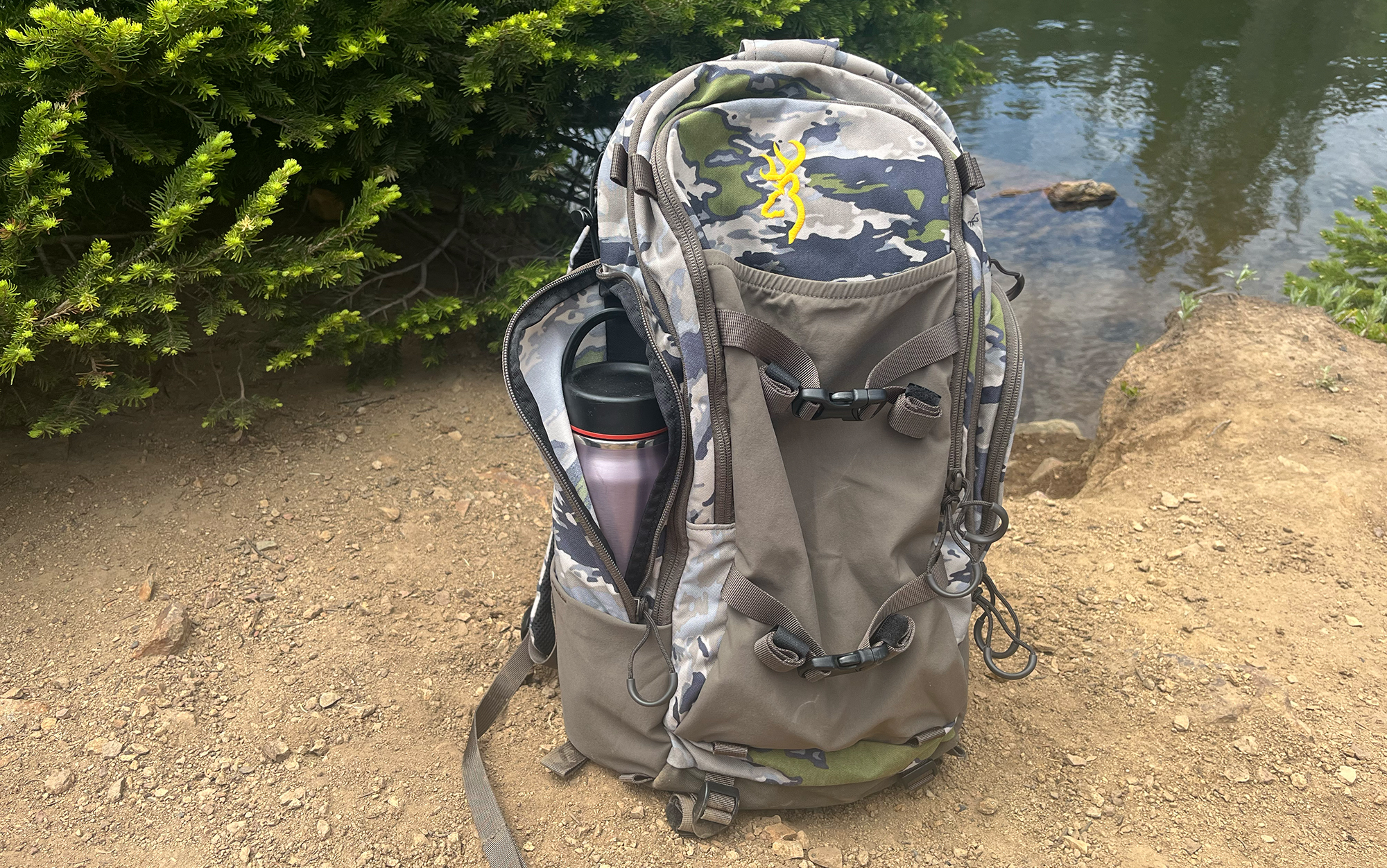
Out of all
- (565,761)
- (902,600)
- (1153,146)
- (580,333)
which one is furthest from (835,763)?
(1153,146)

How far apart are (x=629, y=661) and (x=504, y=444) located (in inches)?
58.6

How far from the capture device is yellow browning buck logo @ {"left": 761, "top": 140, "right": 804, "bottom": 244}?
192cm

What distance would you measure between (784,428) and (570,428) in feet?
1.55

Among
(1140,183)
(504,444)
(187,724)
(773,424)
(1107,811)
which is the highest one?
(773,424)

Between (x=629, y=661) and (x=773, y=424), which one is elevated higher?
(x=773, y=424)

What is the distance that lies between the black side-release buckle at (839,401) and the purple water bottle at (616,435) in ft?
1.02

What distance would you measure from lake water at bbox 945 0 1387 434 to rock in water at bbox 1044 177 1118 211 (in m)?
0.08

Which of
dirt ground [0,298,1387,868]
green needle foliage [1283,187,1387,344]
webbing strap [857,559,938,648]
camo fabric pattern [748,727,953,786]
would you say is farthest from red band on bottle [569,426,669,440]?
green needle foliage [1283,187,1387,344]

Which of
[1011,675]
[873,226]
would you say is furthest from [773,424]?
[1011,675]

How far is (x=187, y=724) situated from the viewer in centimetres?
215

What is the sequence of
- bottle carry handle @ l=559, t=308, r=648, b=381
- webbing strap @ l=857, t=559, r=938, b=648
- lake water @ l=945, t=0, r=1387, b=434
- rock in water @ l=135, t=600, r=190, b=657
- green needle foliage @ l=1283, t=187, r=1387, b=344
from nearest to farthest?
1. webbing strap @ l=857, t=559, r=938, b=648
2. bottle carry handle @ l=559, t=308, r=648, b=381
3. rock in water @ l=135, t=600, r=190, b=657
4. green needle foliage @ l=1283, t=187, r=1387, b=344
5. lake water @ l=945, t=0, r=1387, b=434

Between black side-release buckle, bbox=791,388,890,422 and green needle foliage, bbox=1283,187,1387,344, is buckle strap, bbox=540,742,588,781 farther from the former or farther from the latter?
green needle foliage, bbox=1283,187,1387,344

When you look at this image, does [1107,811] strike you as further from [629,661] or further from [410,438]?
[410,438]

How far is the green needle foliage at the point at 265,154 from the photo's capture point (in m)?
2.22
